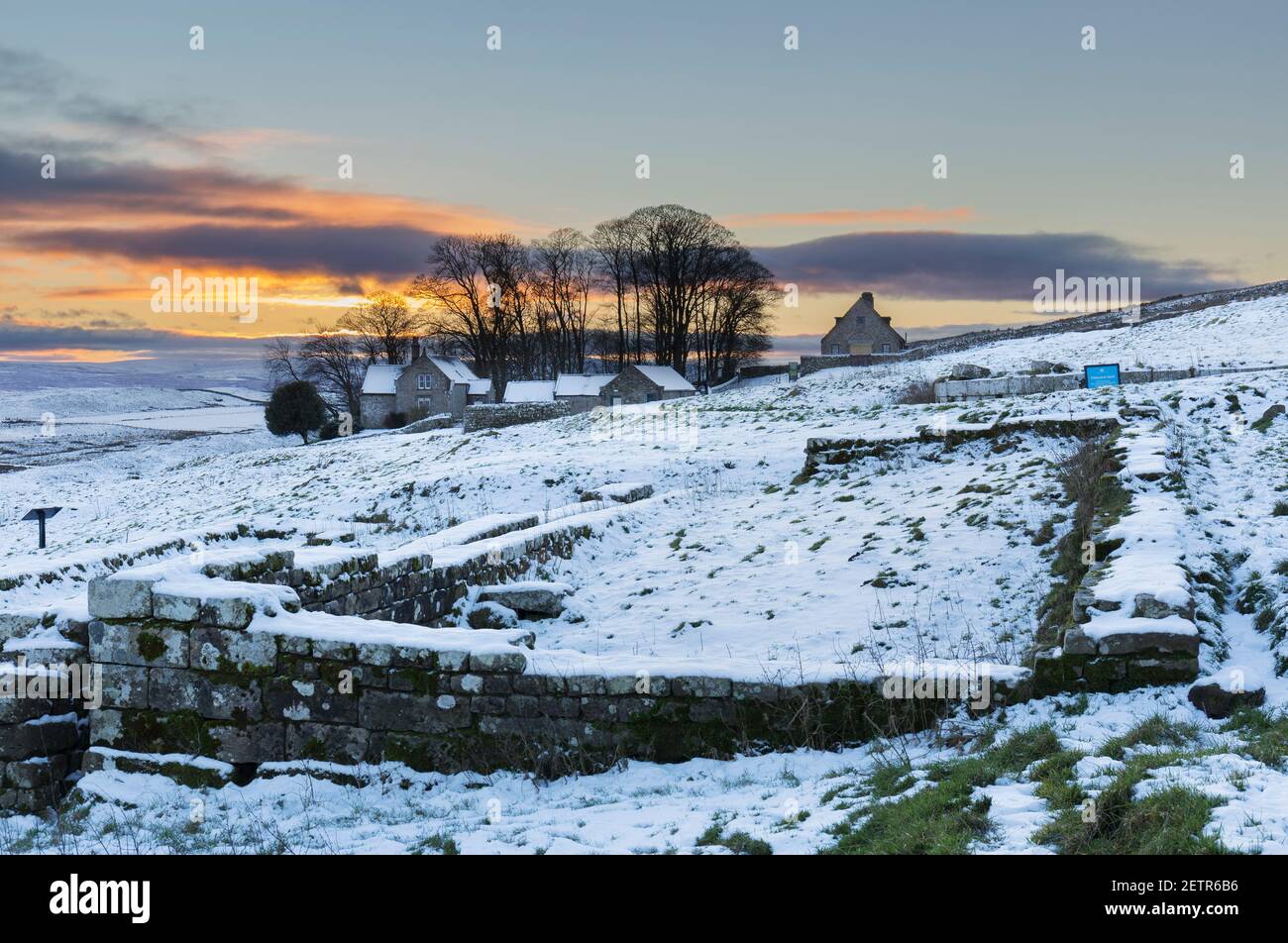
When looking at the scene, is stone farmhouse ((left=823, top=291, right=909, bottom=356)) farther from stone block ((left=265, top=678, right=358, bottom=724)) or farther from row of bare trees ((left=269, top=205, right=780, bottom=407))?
stone block ((left=265, top=678, right=358, bottom=724))

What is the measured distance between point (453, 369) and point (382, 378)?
18.7ft

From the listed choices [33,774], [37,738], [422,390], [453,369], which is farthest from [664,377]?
[33,774]

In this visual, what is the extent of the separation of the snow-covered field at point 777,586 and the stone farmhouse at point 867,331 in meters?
37.9

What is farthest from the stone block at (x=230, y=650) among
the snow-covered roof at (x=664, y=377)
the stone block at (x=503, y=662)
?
the snow-covered roof at (x=664, y=377)

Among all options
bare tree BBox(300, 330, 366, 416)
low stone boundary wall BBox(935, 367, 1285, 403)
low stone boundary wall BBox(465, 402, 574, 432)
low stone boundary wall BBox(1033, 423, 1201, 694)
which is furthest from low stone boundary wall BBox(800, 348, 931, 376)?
low stone boundary wall BBox(1033, 423, 1201, 694)

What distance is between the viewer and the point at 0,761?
25.8 feet

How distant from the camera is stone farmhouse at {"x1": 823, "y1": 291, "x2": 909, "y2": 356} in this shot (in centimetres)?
6900

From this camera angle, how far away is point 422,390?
68.4 metres

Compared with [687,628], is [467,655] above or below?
above

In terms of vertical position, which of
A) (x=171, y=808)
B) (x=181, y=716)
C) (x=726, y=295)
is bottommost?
(x=171, y=808)

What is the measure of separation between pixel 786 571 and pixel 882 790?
6529mm
